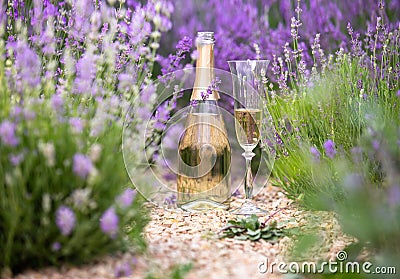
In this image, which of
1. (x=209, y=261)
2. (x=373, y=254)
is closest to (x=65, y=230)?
(x=209, y=261)

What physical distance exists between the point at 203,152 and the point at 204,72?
0.36 metres

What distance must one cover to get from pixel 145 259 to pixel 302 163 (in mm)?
1006

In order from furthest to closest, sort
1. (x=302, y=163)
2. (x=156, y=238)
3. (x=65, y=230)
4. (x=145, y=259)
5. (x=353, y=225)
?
1. (x=302, y=163)
2. (x=156, y=238)
3. (x=145, y=259)
4. (x=353, y=225)
5. (x=65, y=230)

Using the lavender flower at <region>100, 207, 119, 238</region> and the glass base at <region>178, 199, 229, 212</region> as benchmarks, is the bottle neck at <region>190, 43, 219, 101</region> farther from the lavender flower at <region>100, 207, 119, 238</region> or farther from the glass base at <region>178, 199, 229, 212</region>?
the lavender flower at <region>100, 207, 119, 238</region>

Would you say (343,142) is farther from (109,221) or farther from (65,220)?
(65,220)

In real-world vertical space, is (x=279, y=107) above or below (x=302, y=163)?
above

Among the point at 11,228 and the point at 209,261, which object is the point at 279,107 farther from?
the point at 11,228

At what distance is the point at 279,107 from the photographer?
2920 millimetres

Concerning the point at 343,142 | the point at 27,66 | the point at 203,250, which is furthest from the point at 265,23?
the point at 27,66

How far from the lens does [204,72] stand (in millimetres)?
2654

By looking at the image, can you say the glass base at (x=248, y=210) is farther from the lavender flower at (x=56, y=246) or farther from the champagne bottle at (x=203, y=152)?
the lavender flower at (x=56, y=246)

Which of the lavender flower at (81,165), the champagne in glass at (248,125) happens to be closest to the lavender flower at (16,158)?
the lavender flower at (81,165)

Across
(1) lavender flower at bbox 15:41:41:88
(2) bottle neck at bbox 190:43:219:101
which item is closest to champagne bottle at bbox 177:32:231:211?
(2) bottle neck at bbox 190:43:219:101

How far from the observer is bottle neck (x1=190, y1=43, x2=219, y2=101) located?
2.64m
